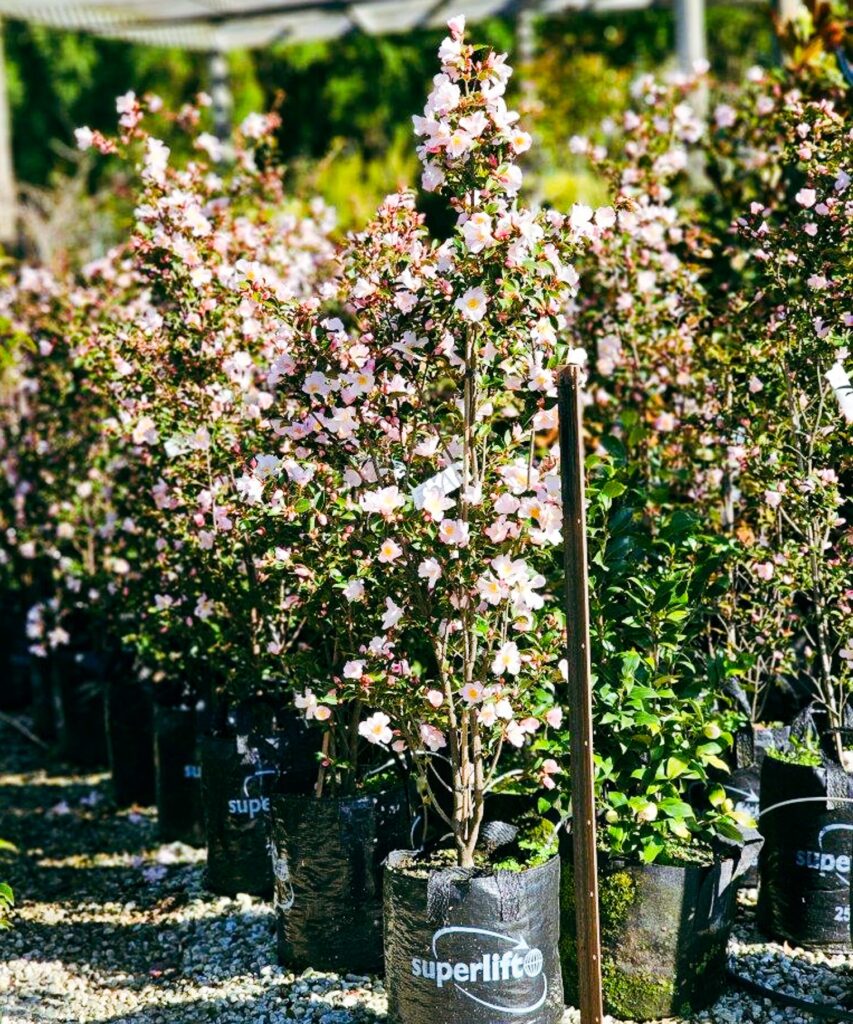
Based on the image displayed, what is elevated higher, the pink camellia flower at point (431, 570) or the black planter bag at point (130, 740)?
the pink camellia flower at point (431, 570)

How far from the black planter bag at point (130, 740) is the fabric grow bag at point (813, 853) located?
2351mm

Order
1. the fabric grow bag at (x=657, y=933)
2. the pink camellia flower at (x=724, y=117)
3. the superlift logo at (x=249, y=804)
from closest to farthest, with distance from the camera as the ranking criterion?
1. the fabric grow bag at (x=657, y=933)
2. the superlift logo at (x=249, y=804)
3. the pink camellia flower at (x=724, y=117)

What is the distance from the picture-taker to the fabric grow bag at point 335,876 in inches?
124

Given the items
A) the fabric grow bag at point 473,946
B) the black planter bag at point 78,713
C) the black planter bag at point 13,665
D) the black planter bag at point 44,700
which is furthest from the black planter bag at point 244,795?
the black planter bag at point 13,665

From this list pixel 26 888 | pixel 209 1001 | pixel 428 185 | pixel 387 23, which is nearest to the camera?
pixel 428 185

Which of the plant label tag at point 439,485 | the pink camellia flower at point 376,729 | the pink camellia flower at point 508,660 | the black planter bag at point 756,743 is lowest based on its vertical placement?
the black planter bag at point 756,743

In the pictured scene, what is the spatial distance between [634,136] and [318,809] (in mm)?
2574

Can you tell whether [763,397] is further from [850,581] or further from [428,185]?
A: [428,185]

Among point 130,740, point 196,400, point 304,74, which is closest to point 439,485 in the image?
point 196,400

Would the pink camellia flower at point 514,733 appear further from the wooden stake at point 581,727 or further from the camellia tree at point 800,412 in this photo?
the camellia tree at point 800,412

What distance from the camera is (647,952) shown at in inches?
114

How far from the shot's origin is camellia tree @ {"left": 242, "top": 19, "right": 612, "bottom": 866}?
2.61 metres

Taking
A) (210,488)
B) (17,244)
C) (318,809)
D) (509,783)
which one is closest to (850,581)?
(509,783)

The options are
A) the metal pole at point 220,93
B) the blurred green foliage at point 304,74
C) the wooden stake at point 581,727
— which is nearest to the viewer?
the wooden stake at point 581,727
